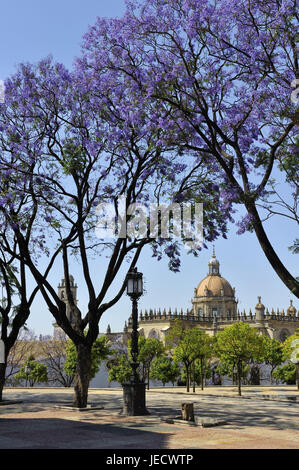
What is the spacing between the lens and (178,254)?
20391mm

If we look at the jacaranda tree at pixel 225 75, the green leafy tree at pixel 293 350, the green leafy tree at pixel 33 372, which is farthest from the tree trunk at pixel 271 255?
the green leafy tree at pixel 33 372

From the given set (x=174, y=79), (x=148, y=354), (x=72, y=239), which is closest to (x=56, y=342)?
(x=148, y=354)

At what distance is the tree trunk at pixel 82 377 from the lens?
18844mm

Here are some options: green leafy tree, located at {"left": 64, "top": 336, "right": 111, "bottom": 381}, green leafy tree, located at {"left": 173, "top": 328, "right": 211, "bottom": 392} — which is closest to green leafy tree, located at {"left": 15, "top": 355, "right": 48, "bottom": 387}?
green leafy tree, located at {"left": 64, "top": 336, "right": 111, "bottom": 381}

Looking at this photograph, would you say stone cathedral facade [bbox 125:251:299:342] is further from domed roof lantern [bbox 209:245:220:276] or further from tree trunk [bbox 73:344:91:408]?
tree trunk [bbox 73:344:91:408]

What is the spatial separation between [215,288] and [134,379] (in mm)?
130623

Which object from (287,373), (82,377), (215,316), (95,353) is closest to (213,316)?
(215,316)

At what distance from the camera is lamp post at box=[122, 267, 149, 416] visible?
1673cm

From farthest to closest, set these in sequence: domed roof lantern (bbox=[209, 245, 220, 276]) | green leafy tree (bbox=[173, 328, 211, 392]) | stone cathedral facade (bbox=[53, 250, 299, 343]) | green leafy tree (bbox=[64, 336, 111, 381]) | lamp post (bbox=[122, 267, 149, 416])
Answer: domed roof lantern (bbox=[209, 245, 220, 276])
stone cathedral facade (bbox=[53, 250, 299, 343])
green leafy tree (bbox=[173, 328, 211, 392])
green leafy tree (bbox=[64, 336, 111, 381])
lamp post (bbox=[122, 267, 149, 416])

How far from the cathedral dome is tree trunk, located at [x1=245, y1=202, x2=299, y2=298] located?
13045 centimetres

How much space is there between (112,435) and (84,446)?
1.67 meters

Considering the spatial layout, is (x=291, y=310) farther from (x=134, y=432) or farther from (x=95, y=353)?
(x=134, y=432)

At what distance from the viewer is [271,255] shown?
46.4 ft
